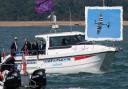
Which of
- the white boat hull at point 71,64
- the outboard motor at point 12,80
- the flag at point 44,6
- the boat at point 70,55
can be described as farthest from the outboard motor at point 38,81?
the white boat hull at point 71,64

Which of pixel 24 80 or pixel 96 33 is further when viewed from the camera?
pixel 96 33

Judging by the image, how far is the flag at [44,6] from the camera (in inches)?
1661

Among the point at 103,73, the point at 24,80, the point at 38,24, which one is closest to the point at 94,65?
the point at 103,73

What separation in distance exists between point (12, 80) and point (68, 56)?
1069cm

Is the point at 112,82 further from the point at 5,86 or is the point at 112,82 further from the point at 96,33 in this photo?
the point at 5,86

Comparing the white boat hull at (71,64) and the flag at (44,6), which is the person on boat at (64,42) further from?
the flag at (44,6)

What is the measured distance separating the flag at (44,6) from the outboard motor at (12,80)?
32.1ft

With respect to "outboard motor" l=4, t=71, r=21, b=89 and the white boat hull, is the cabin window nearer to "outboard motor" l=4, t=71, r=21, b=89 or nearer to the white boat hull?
the white boat hull

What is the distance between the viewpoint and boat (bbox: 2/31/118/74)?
141 ft

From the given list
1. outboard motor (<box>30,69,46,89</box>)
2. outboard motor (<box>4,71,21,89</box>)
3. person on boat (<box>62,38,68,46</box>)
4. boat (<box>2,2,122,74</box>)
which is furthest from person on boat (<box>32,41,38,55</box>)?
outboard motor (<box>4,71,21,89</box>)

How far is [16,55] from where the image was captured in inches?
1705

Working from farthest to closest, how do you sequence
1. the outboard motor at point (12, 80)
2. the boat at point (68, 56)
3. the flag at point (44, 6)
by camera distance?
the boat at point (68, 56)
the flag at point (44, 6)
the outboard motor at point (12, 80)

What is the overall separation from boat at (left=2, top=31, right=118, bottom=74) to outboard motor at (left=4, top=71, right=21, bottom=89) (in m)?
9.75

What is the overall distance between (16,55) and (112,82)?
20.1 feet
